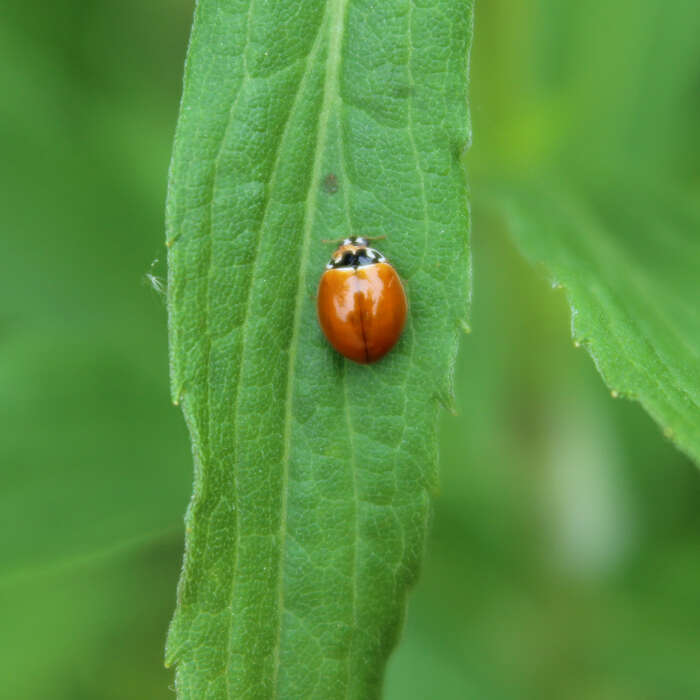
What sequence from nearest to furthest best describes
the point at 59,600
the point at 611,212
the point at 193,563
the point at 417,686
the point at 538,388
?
the point at 193,563 < the point at 611,212 < the point at 538,388 < the point at 417,686 < the point at 59,600

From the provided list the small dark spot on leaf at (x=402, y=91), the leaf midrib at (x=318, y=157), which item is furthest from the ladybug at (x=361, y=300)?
the small dark spot on leaf at (x=402, y=91)

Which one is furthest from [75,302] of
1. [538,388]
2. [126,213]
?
[538,388]

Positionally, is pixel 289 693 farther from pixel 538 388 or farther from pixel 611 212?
pixel 611 212

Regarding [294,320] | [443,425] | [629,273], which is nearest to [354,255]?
[294,320]

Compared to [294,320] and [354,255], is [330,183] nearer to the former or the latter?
[354,255]

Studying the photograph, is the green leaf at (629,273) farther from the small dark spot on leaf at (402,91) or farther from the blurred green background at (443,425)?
the small dark spot on leaf at (402,91)

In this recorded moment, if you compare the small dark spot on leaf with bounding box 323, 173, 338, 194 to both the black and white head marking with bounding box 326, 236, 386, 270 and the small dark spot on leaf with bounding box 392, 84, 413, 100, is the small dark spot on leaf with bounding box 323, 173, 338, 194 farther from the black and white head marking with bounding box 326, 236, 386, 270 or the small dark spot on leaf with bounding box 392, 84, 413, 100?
the small dark spot on leaf with bounding box 392, 84, 413, 100
